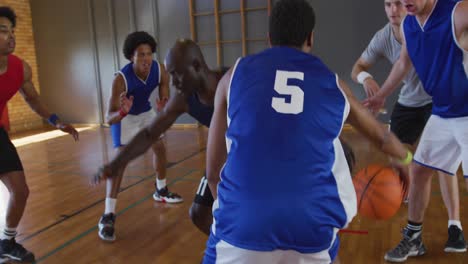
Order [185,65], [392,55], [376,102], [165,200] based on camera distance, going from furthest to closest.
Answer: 1. [165,200]
2. [392,55]
3. [376,102]
4. [185,65]

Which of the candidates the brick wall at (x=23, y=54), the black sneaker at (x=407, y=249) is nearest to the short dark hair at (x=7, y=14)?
the black sneaker at (x=407, y=249)

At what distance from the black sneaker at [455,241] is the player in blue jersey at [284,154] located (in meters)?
1.96

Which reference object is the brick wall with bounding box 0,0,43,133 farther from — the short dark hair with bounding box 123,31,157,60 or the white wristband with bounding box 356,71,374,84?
the white wristband with bounding box 356,71,374,84

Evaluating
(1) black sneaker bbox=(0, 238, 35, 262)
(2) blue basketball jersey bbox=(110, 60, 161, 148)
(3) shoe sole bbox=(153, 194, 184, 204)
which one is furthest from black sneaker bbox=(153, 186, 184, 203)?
(1) black sneaker bbox=(0, 238, 35, 262)

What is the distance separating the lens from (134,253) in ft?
Result: 10.9

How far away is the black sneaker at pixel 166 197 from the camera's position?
4.49 m

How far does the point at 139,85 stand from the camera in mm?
4035

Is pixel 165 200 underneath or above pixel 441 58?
underneath

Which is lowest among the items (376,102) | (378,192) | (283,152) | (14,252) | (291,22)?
(14,252)

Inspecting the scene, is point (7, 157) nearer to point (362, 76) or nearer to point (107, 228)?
point (107, 228)

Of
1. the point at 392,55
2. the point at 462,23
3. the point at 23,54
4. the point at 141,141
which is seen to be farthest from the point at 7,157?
the point at 23,54

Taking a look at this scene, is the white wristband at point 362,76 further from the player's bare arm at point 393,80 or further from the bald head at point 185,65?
the bald head at point 185,65

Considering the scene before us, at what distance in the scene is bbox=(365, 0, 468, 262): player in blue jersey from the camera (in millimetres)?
2426

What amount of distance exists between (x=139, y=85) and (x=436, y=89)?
2.57 m
